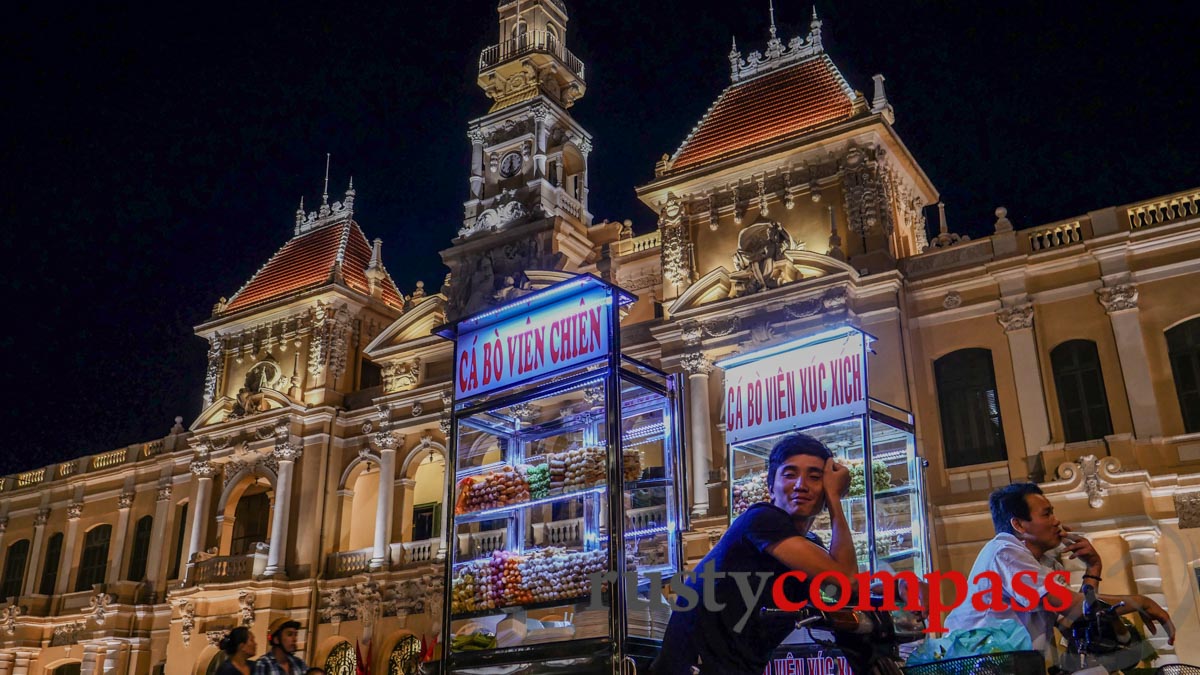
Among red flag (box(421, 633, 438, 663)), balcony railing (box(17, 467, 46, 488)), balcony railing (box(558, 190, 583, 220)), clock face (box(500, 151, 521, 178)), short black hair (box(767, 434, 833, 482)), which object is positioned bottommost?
red flag (box(421, 633, 438, 663))

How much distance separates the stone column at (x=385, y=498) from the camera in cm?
2506

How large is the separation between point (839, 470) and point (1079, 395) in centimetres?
1599

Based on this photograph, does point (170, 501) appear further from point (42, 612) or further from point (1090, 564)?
point (1090, 564)

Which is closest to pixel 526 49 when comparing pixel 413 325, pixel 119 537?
pixel 413 325

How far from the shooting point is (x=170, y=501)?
30.2 metres

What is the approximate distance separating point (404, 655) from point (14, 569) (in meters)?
17.3

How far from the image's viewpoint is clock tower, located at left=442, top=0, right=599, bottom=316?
2453 cm

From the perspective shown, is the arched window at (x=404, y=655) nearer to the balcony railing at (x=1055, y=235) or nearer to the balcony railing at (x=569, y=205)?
the balcony railing at (x=569, y=205)

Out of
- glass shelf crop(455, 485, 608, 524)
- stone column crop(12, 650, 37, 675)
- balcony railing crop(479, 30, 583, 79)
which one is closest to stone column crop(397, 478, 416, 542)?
balcony railing crop(479, 30, 583, 79)

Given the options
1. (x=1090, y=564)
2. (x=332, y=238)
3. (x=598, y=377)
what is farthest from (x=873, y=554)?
(x=332, y=238)

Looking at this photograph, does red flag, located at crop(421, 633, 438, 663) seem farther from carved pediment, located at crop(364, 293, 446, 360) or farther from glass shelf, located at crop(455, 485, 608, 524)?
glass shelf, located at crop(455, 485, 608, 524)

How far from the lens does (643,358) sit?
74.3ft

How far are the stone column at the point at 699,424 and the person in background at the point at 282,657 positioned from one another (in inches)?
471

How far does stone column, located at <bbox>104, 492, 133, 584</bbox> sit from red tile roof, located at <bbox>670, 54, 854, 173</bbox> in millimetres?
19646
